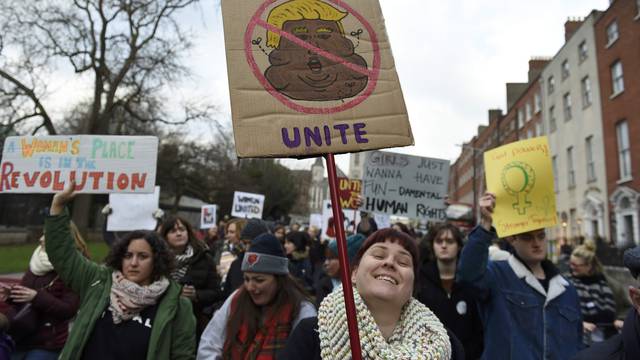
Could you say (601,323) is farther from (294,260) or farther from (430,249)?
(294,260)


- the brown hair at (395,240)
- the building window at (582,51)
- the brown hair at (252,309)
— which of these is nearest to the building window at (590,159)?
the building window at (582,51)

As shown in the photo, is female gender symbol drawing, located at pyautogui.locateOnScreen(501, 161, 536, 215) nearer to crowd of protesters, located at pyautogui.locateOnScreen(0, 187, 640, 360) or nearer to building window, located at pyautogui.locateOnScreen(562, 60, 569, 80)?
crowd of protesters, located at pyautogui.locateOnScreen(0, 187, 640, 360)

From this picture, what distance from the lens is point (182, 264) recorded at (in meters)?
4.39

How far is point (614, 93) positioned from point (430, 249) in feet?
70.5

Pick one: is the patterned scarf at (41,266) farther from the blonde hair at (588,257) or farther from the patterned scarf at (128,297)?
the blonde hair at (588,257)

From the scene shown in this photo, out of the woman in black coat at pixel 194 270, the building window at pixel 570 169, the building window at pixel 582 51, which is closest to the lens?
the woman in black coat at pixel 194 270

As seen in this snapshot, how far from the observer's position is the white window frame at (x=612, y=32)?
20.8 meters

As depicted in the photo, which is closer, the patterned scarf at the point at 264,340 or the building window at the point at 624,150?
the patterned scarf at the point at 264,340

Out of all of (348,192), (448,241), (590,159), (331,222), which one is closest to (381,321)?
(448,241)

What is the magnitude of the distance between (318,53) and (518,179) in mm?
2209

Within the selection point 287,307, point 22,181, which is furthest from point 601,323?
point 22,181

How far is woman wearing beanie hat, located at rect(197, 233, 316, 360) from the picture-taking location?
2826mm

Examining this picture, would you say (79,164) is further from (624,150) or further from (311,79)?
(624,150)

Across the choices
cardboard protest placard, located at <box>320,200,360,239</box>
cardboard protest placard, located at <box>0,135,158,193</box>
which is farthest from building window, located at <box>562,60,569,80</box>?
cardboard protest placard, located at <box>0,135,158,193</box>
